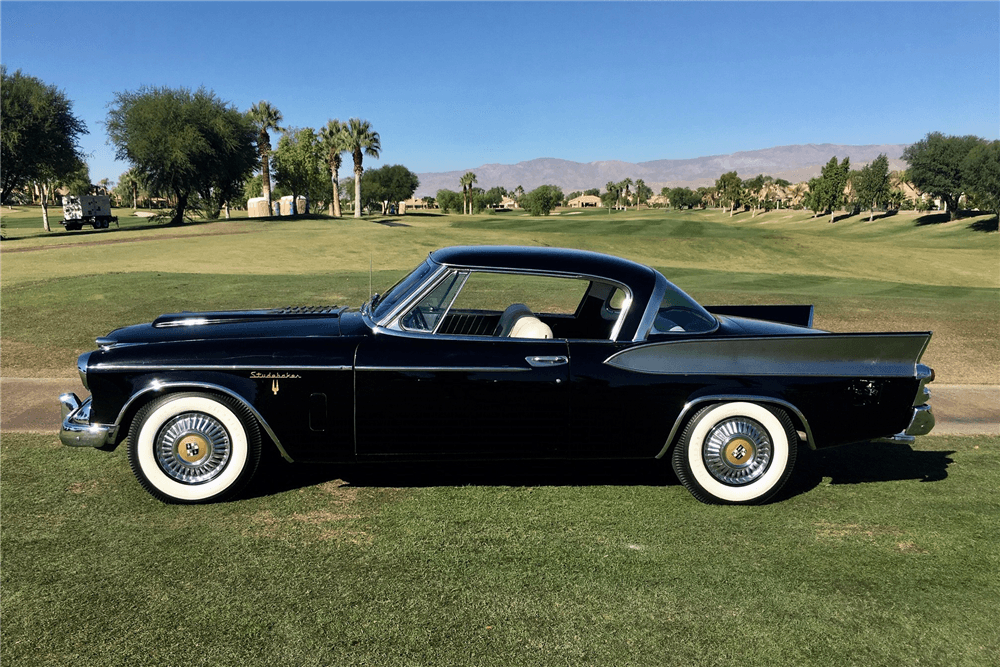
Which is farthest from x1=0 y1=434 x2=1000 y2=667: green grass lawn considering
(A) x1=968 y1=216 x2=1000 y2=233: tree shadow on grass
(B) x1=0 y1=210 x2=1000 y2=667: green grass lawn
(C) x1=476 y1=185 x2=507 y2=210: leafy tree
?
(C) x1=476 y1=185 x2=507 y2=210: leafy tree

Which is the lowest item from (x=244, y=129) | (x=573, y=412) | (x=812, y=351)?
Answer: (x=573, y=412)

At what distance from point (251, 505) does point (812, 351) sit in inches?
142

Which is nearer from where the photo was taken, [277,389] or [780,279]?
[277,389]

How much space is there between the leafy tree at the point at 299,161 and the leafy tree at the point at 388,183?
2958cm

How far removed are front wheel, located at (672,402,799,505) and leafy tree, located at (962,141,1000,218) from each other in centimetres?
6694

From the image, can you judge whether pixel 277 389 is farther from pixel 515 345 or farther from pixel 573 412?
pixel 573 412

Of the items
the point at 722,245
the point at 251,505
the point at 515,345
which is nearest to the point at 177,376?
the point at 251,505

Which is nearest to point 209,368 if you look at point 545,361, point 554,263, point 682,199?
point 545,361

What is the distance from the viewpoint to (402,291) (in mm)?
4312

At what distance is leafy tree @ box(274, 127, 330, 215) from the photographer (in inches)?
3051

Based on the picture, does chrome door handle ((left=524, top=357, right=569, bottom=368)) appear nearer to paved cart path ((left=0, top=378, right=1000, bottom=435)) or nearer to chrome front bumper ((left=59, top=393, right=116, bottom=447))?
chrome front bumper ((left=59, top=393, right=116, bottom=447))

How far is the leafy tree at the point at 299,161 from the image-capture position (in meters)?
77.5

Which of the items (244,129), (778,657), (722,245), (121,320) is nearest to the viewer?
(778,657)

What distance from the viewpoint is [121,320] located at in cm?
973
